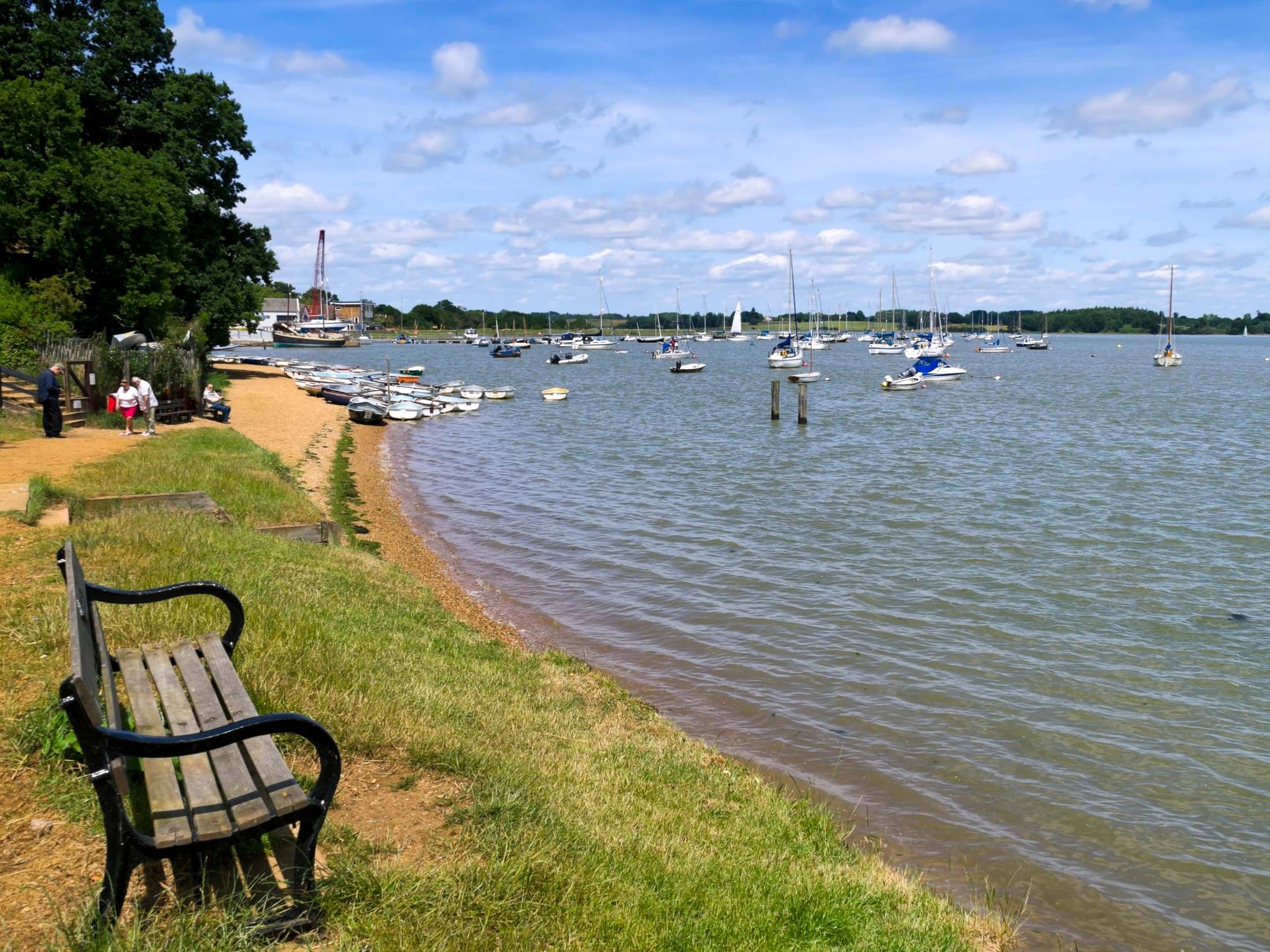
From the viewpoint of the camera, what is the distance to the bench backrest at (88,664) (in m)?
3.77

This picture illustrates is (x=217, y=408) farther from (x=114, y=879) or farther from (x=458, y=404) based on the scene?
(x=114, y=879)

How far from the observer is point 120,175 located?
35.9 m

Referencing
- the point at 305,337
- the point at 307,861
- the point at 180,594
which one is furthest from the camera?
the point at 305,337

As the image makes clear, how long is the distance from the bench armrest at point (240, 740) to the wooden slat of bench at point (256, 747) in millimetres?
122

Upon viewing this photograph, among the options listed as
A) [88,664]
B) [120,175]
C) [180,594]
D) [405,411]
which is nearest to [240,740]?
[88,664]

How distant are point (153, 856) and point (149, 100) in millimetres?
51187

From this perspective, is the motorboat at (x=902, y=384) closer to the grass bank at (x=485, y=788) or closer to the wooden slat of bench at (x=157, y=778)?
A: the grass bank at (x=485, y=788)

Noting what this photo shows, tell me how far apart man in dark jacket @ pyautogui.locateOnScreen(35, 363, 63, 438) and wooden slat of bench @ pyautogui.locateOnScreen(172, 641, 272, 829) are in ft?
58.1

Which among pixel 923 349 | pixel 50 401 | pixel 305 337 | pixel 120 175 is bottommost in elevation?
pixel 50 401

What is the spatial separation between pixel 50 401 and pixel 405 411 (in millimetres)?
29934

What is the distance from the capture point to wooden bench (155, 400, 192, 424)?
27.0m

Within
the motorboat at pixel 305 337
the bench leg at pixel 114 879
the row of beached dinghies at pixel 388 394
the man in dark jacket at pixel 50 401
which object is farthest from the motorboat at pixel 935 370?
the motorboat at pixel 305 337

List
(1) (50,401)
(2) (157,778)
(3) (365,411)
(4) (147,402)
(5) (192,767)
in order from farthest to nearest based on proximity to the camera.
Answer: (3) (365,411) < (4) (147,402) < (1) (50,401) < (5) (192,767) < (2) (157,778)

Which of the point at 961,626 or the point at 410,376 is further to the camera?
the point at 410,376
